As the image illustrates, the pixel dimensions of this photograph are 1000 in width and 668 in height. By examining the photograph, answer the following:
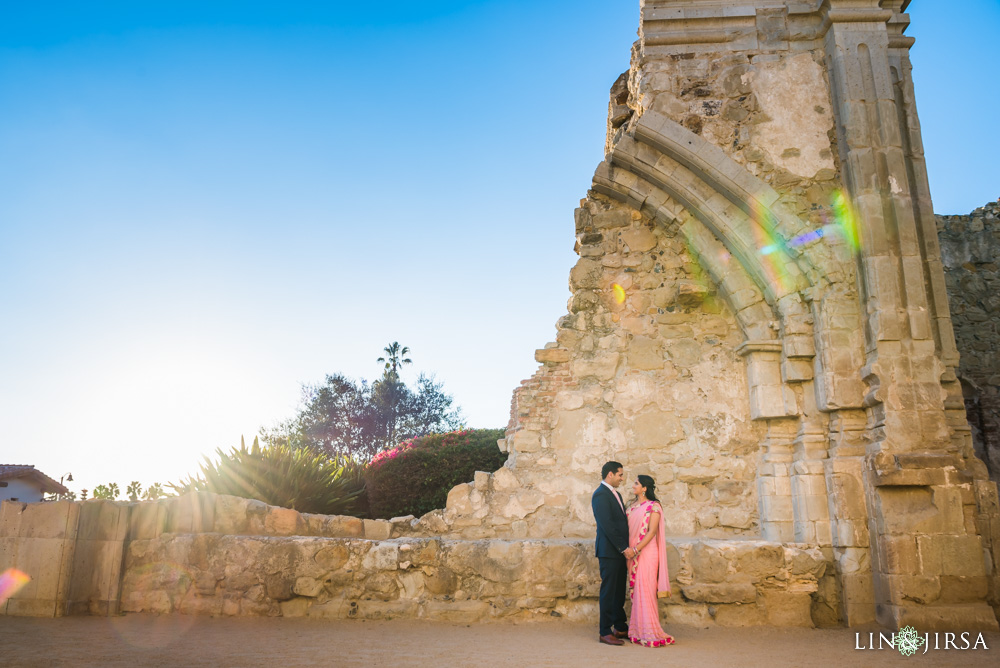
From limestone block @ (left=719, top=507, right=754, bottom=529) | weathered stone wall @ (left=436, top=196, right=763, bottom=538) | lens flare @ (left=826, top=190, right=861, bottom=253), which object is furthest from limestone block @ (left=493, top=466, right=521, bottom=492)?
lens flare @ (left=826, top=190, right=861, bottom=253)

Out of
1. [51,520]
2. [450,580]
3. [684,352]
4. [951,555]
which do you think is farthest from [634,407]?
[51,520]

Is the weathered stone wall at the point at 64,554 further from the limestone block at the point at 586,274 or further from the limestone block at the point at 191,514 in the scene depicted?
the limestone block at the point at 586,274

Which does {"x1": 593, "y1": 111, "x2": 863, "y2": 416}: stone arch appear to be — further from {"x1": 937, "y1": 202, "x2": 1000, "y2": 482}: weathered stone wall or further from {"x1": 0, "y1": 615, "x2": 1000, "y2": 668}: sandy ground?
{"x1": 937, "y1": 202, "x2": 1000, "y2": 482}: weathered stone wall

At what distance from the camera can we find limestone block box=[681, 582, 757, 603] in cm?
497

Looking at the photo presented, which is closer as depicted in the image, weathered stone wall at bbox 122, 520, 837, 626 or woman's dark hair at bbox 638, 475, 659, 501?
woman's dark hair at bbox 638, 475, 659, 501

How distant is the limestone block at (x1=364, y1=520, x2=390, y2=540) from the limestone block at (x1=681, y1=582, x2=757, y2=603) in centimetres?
249

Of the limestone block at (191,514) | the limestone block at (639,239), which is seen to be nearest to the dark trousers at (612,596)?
the limestone block at (639,239)

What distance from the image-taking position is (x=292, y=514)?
5516mm

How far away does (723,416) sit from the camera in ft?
19.3

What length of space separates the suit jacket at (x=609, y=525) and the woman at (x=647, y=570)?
0.35 ft

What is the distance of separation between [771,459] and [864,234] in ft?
6.74

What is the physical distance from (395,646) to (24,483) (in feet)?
67.2

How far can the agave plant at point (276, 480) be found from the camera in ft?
22.2

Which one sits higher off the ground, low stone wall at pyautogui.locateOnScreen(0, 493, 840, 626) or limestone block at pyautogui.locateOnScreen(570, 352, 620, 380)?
limestone block at pyautogui.locateOnScreen(570, 352, 620, 380)
